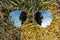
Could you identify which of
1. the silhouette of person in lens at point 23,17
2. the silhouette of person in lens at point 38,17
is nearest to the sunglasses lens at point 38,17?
the silhouette of person in lens at point 38,17

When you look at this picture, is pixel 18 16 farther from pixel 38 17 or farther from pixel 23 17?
pixel 38 17

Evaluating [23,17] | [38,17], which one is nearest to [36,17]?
[38,17]

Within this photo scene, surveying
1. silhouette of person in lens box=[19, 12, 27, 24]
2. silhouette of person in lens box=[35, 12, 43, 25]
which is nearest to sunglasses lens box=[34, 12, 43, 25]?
silhouette of person in lens box=[35, 12, 43, 25]

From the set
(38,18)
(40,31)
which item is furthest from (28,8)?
(40,31)

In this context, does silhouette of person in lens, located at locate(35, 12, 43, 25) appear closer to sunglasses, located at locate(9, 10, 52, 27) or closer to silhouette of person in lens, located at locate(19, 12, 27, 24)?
sunglasses, located at locate(9, 10, 52, 27)

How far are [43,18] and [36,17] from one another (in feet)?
0.31

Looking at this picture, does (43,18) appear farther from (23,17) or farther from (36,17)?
(23,17)

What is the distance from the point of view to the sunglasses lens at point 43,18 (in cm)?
307

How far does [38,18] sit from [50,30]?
0.24 meters

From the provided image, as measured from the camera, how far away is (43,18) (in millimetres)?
3129

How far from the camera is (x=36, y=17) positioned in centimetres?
312

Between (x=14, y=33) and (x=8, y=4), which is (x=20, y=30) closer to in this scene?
(x=14, y=33)

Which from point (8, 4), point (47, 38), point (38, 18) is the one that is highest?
point (8, 4)

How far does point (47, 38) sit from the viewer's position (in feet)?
9.37
